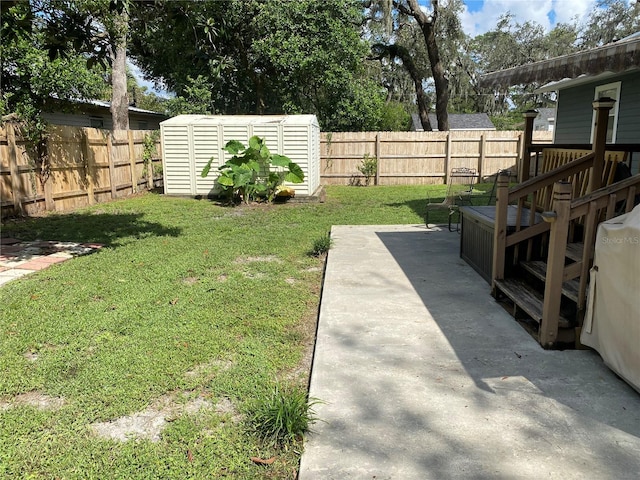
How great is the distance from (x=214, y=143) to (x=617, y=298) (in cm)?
1015

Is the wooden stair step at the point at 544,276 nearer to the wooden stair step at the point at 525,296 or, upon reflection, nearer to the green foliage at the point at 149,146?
the wooden stair step at the point at 525,296

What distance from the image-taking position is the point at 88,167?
1020 centimetres

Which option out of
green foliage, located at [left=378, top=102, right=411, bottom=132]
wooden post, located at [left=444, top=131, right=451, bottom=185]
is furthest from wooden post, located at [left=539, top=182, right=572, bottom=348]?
green foliage, located at [left=378, top=102, right=411, bottom=132]

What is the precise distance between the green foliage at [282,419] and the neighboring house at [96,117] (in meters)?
12.6

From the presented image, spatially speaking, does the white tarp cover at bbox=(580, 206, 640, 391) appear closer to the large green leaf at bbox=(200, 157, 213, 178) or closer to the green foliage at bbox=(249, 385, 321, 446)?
the green foliage at bbox=(249, 385, 321, 446)

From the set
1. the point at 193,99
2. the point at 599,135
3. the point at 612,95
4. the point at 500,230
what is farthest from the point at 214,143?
the point at 599,135

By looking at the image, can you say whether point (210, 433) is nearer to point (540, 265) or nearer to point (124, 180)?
point (540, 265)

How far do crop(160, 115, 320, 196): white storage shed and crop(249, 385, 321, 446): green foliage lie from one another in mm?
9191

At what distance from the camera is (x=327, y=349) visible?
324 cm

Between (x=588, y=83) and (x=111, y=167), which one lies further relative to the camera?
(x=111, y=167)

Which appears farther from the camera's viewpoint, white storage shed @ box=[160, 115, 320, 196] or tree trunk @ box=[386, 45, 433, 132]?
tree trunk @ box=[386, 45, 433, 132]

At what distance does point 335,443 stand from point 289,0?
1595cm

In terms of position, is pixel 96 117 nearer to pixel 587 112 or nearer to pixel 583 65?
pixel 587 112

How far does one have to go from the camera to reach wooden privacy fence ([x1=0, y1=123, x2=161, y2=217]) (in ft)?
26.7
